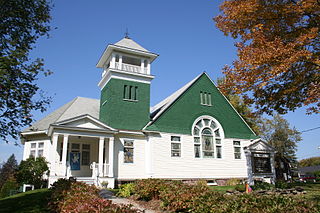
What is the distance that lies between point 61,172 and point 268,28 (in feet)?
47.2

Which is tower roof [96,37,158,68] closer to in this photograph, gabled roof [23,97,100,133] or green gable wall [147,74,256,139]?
gabled roof [23,97,100,133]

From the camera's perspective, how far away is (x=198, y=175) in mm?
20422

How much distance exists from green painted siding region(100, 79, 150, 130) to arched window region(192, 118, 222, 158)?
4463 mm

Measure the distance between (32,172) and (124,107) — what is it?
773 cm

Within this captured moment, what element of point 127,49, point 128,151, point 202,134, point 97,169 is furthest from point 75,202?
point 202,134

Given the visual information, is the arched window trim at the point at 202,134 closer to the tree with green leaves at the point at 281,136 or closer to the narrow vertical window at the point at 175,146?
the narrow vertical window at the point at 175,146

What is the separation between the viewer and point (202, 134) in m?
21.7

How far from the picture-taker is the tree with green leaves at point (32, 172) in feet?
55.8

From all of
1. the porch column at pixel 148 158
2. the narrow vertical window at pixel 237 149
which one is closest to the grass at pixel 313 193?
the narrow vertical window at pixel 237 149

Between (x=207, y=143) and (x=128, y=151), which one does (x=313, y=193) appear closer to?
(x=207, y=143)

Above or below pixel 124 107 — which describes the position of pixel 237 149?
below

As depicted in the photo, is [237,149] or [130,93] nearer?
[130,93]

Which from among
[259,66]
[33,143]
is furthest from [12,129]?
[33,143]

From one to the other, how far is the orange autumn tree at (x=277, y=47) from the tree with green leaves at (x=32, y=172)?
1313 centimetres
